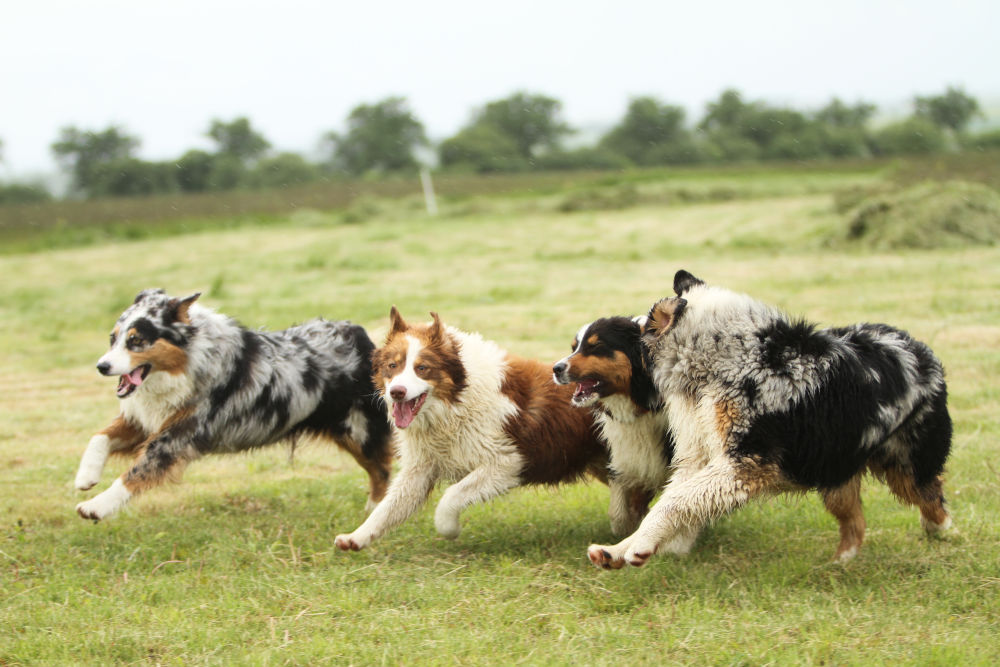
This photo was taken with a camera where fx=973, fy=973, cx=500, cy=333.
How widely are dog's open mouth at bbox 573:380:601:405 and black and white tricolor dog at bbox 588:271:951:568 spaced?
14.0 inches

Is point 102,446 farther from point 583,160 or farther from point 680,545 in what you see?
point 583,160

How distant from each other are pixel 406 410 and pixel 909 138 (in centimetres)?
3300

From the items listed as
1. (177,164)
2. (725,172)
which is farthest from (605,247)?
(177,164)

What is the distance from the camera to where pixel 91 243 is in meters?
27.1

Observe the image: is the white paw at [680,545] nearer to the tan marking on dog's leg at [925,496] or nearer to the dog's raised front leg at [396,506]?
the tan marking on dog's leg at [925,496]

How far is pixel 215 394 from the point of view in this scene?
6.63m

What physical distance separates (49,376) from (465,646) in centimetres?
977

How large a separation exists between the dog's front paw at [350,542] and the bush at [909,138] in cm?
3222

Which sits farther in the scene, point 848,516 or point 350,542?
point 350,542

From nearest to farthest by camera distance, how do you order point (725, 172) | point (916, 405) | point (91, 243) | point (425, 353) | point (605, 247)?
point (916, 405), point (425, 353), point (605, 247), point (91, 243), point (725, 172)

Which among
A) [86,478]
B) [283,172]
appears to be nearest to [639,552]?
[86,478]

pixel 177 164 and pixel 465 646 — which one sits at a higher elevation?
pixel 177 164

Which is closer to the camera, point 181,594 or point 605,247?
point 181,594

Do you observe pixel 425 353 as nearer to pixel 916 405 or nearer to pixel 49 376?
pixel 916 405
